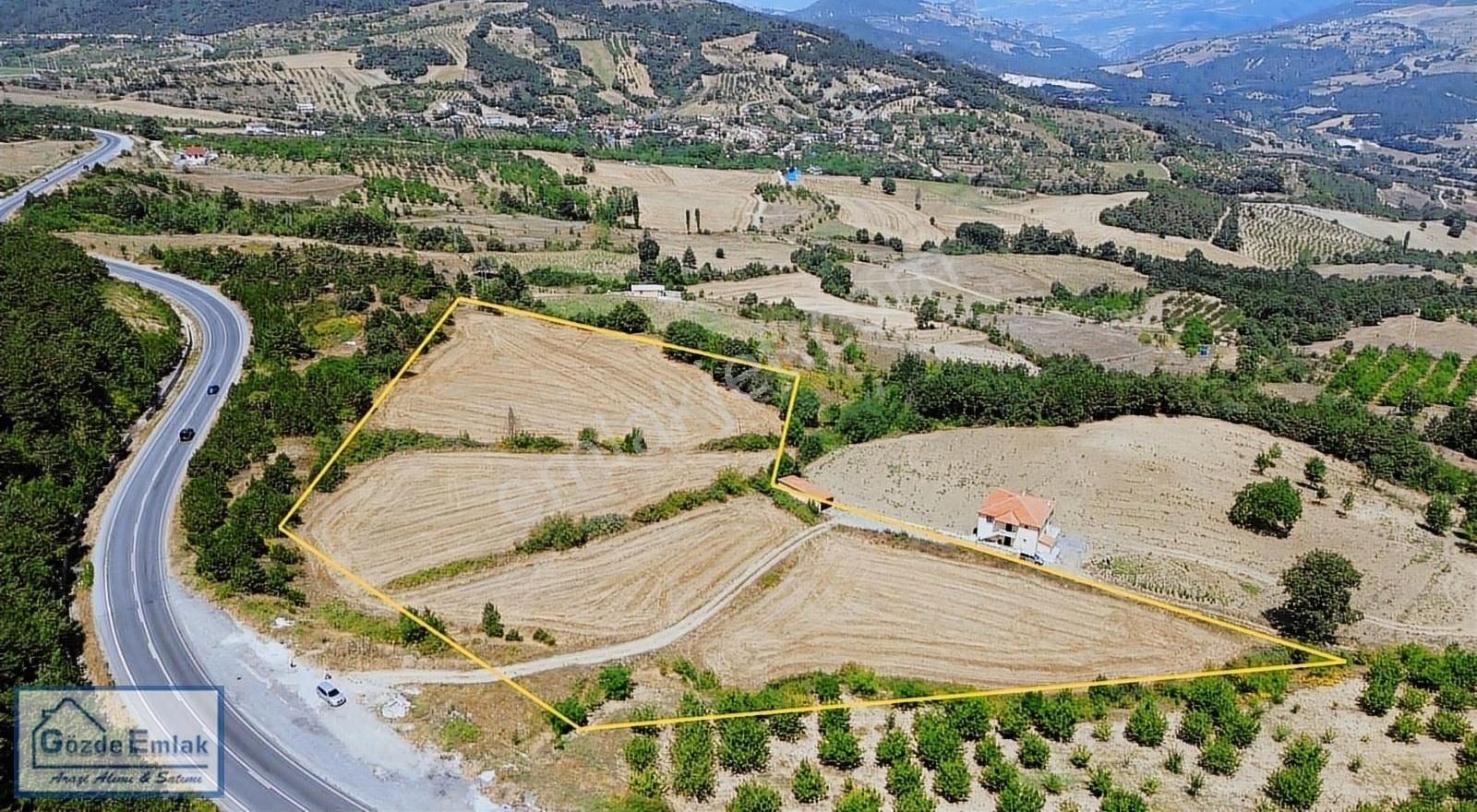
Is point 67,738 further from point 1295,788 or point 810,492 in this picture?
point 1295,788

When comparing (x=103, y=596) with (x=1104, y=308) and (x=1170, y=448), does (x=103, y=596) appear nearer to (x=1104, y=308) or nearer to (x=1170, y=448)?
(x=1170, y=448)

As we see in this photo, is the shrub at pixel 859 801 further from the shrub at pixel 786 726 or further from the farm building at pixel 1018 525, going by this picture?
the farm building at pixel 1018 525

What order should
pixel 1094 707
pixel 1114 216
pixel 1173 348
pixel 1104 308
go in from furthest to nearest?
pixel 1114 216
pixel 1104 308
pixel 1173 348
pixel 1094 707

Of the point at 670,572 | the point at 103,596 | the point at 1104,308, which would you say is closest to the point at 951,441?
the point at 670,572

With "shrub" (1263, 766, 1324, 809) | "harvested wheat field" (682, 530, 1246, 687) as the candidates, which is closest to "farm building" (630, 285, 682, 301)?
"harvested wheat field" (682, 530, 1246, 687)

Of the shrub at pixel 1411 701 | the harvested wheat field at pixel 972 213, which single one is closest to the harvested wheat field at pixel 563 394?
the shrub at pixel 1411 701

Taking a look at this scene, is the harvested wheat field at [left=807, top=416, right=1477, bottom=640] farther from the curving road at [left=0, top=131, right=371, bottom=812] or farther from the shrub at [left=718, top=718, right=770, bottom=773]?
the curving road at [left=0, top=131, right=371, bottom=812]
